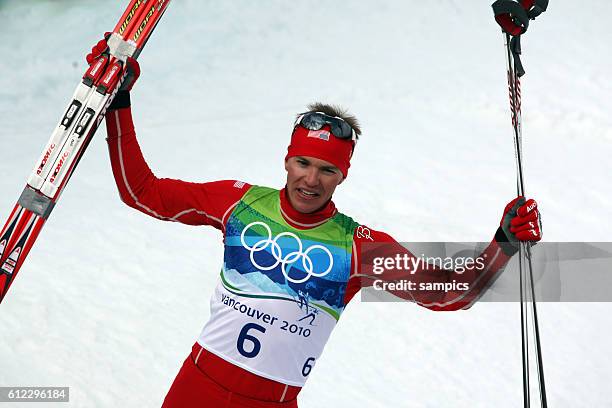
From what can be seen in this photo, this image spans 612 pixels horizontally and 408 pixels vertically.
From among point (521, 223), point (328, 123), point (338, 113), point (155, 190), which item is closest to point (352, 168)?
point (338, 113)

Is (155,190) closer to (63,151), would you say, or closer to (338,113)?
(63,151)

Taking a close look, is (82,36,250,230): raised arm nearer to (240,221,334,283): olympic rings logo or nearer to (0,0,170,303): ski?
(0,0,170,303): ski

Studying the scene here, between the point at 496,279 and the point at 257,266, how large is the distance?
2.40ft

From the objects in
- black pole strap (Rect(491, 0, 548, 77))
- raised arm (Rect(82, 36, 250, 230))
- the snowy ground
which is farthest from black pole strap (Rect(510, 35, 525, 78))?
the snowy ground

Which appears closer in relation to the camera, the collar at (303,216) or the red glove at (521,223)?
the red glove at (521,223)

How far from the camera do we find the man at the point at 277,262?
2355 millimetres

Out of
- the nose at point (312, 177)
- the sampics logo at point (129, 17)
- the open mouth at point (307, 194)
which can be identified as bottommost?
the open mouth at point (307, 194)

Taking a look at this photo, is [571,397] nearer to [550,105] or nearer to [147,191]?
[147,191]

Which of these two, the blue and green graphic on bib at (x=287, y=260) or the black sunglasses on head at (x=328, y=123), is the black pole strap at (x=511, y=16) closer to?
the black sunglasses on head at (x=328, y=123)

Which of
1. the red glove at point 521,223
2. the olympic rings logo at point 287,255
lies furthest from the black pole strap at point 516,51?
the olympic rings logo at point 287,255

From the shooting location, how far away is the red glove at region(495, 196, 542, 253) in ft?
7.32

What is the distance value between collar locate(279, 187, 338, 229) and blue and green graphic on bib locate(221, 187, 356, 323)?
0.6 inches

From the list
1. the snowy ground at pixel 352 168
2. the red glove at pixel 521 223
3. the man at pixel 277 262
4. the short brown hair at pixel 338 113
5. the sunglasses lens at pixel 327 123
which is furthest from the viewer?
the snowy ground at pixel 352 168

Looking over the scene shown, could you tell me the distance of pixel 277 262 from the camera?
7.85 feet
